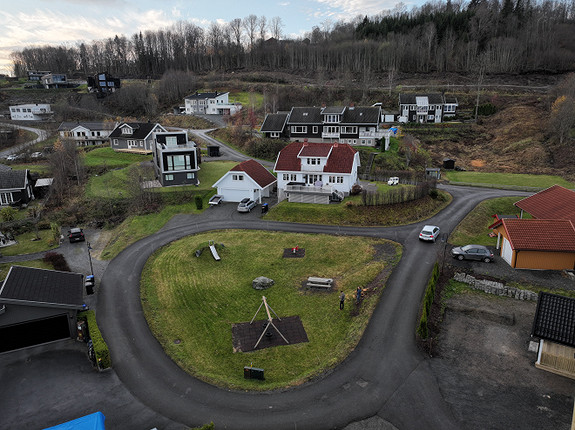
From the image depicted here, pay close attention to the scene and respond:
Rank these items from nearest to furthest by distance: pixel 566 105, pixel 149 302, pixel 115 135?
pixel 149 302 < pixel 566 105 < pixel 115 135

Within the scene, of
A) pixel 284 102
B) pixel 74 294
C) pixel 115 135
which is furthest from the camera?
pixel 284 102

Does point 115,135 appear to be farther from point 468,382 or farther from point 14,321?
point 468,382

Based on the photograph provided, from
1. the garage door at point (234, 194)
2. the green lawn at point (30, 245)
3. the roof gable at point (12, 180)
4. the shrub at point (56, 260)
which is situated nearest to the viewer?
the shrub at point (56, 260)

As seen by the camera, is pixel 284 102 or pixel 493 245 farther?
pixel 284 102

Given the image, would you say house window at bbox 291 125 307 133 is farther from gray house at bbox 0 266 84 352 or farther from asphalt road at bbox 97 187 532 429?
gray house at bbox 0 266 84 352

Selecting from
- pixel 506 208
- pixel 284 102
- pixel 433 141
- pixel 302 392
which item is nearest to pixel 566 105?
pixel 433 141

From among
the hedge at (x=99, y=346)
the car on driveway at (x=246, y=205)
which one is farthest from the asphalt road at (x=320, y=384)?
the car on driveway at (x=246, y=205)

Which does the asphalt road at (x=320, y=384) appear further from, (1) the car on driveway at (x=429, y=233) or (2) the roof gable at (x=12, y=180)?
(2) the roof gable at (x=12, y=180)
